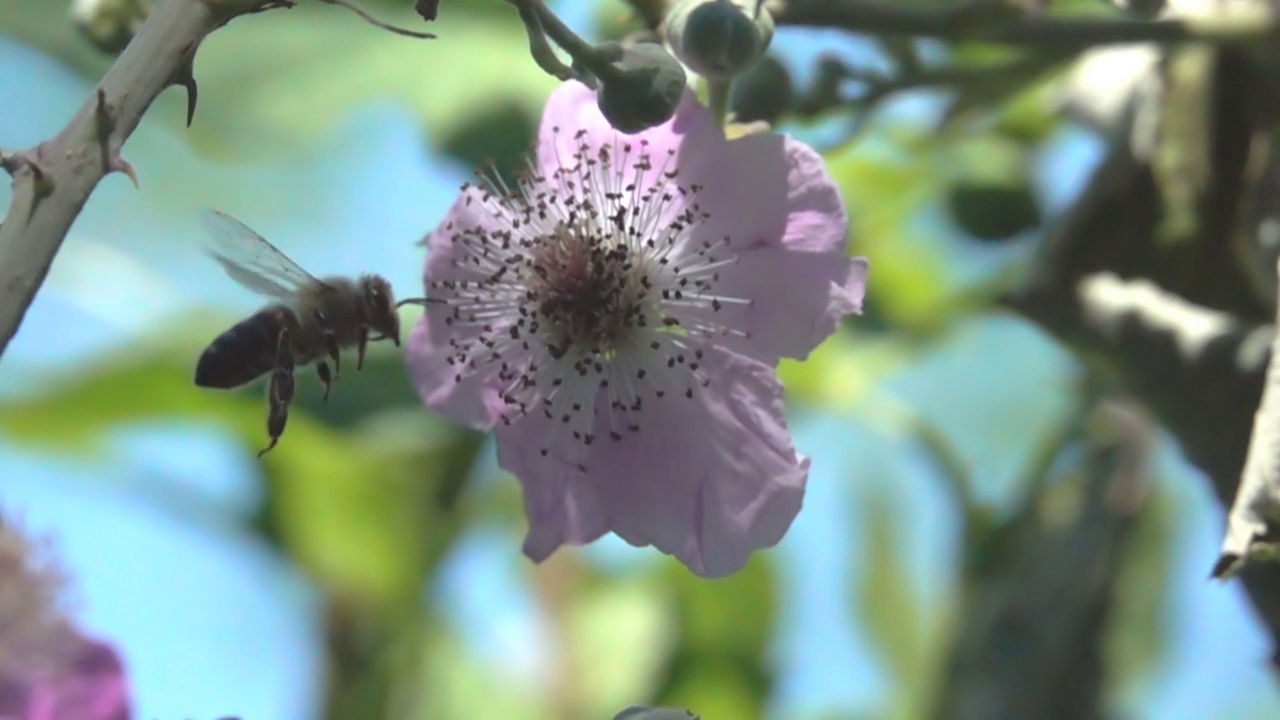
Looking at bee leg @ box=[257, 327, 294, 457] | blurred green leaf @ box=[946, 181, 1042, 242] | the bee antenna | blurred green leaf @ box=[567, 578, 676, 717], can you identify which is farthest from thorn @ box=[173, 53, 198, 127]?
blurred green leaf @ box=[567, 578, 676, 717]

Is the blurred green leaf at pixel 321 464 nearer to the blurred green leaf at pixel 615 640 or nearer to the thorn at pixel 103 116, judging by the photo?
the blurred green leaf at pixel 615 640

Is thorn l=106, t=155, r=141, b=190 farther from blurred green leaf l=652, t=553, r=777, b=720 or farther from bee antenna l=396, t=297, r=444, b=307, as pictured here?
blurred green leaf l=652, t=553, r=777, b=720

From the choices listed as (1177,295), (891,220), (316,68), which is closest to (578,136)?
(1177,295)

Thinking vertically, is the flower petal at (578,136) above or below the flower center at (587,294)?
above

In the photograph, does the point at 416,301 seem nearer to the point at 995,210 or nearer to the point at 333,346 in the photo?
Answer: the point at 333,346

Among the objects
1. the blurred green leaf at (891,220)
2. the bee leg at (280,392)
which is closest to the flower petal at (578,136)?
the bee leg at (280,392)

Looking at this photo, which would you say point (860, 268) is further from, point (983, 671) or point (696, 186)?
point (983, 671)

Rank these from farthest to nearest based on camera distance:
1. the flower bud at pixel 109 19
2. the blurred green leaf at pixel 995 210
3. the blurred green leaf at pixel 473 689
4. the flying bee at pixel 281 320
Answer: the blurred green leaf at pixel 473 689 < the blurred green leaf at pixel 995 210 < the flower bud at pixel 109 19 < the flying bee at pixel 281 320
